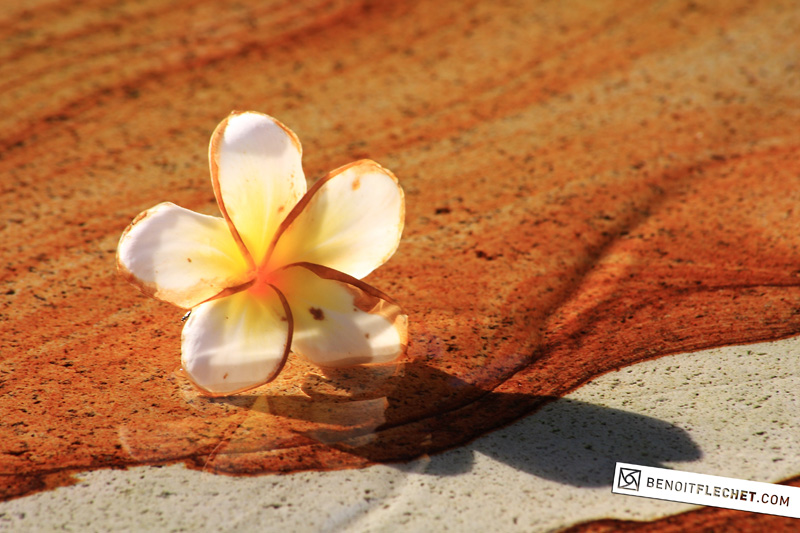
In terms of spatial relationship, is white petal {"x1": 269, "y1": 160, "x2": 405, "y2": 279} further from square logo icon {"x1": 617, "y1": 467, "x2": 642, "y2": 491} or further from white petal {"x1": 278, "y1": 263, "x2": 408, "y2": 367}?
square logo icon {"x1": 617, "y1": 467, "x2": 642, "y2": 491}

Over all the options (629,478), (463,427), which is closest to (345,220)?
(463,427)

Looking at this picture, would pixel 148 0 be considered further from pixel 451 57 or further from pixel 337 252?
pixel 337 252

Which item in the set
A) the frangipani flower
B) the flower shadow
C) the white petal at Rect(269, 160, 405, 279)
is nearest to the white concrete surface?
the flower shadow

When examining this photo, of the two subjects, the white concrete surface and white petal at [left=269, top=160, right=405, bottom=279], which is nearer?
the white concrete surface

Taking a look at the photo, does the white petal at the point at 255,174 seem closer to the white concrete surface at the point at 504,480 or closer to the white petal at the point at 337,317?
the white petal at the point at 337,317

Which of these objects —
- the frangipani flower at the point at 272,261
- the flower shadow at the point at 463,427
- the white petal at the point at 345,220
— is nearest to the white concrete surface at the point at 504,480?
the flower shadow at the point at 463,427
